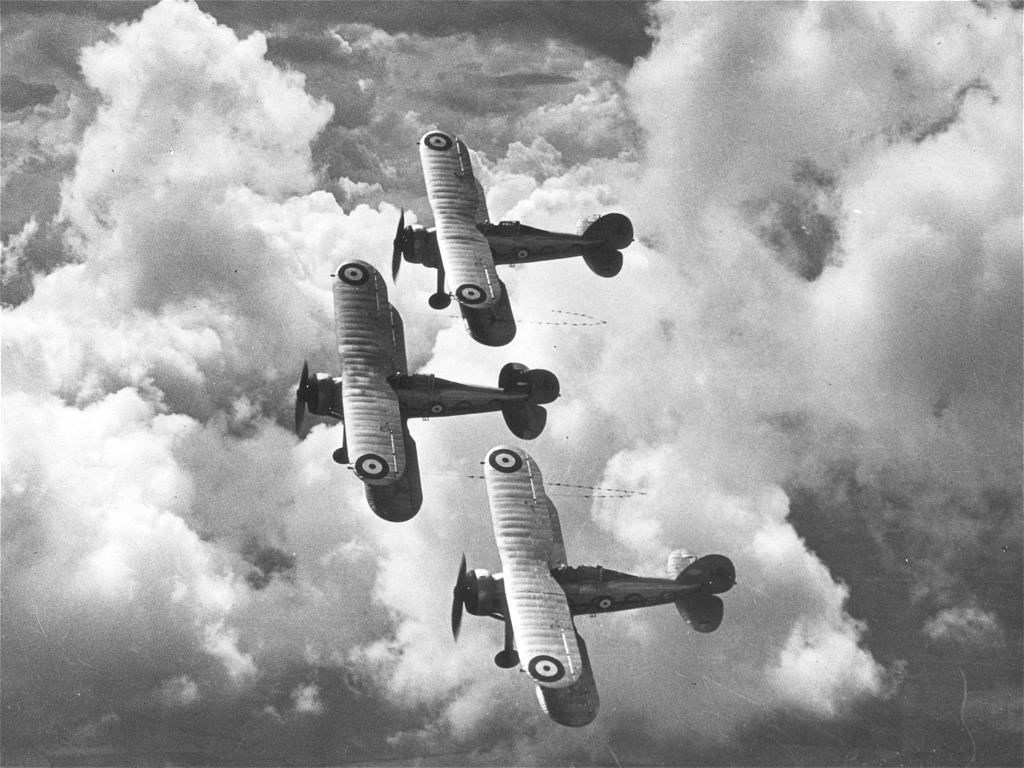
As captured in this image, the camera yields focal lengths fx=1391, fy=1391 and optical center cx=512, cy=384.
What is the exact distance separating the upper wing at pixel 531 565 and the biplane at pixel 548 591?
4 cm

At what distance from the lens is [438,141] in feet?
218

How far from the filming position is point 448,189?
212 ft

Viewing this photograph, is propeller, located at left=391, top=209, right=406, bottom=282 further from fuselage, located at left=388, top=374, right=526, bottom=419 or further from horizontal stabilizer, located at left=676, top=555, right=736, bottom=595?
horizontal stabilizer, located at left=676, top=555, right=736, bottom=595

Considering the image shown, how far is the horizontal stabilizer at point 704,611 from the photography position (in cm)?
5612

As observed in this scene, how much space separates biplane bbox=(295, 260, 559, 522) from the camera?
55906mm

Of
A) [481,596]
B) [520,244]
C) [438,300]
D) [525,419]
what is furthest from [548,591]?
[520,244]

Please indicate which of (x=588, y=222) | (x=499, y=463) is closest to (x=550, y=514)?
(x=499, y=463)

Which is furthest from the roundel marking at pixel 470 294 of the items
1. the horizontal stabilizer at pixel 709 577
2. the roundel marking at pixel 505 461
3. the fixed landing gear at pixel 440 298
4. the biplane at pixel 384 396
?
the horizontal stabilizer at pixel 709 577

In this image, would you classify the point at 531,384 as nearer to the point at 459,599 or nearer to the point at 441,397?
the point at 441,397

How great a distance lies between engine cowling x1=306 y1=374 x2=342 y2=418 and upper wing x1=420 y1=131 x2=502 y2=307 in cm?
654

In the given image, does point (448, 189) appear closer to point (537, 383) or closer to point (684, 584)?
point (537, 383)

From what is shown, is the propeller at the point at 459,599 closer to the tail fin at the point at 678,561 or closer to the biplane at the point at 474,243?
the tail fin at the point at 678,561

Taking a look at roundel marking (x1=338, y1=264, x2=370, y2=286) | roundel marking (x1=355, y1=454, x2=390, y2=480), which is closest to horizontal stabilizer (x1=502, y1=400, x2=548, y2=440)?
roundel marking (x1=355, y1=454, x2=390, y2=480)

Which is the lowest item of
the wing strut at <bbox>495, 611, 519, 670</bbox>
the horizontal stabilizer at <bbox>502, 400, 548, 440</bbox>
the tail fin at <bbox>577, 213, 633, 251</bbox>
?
the wing strut at <bbox>495, 611, 519, 670</bbox>
